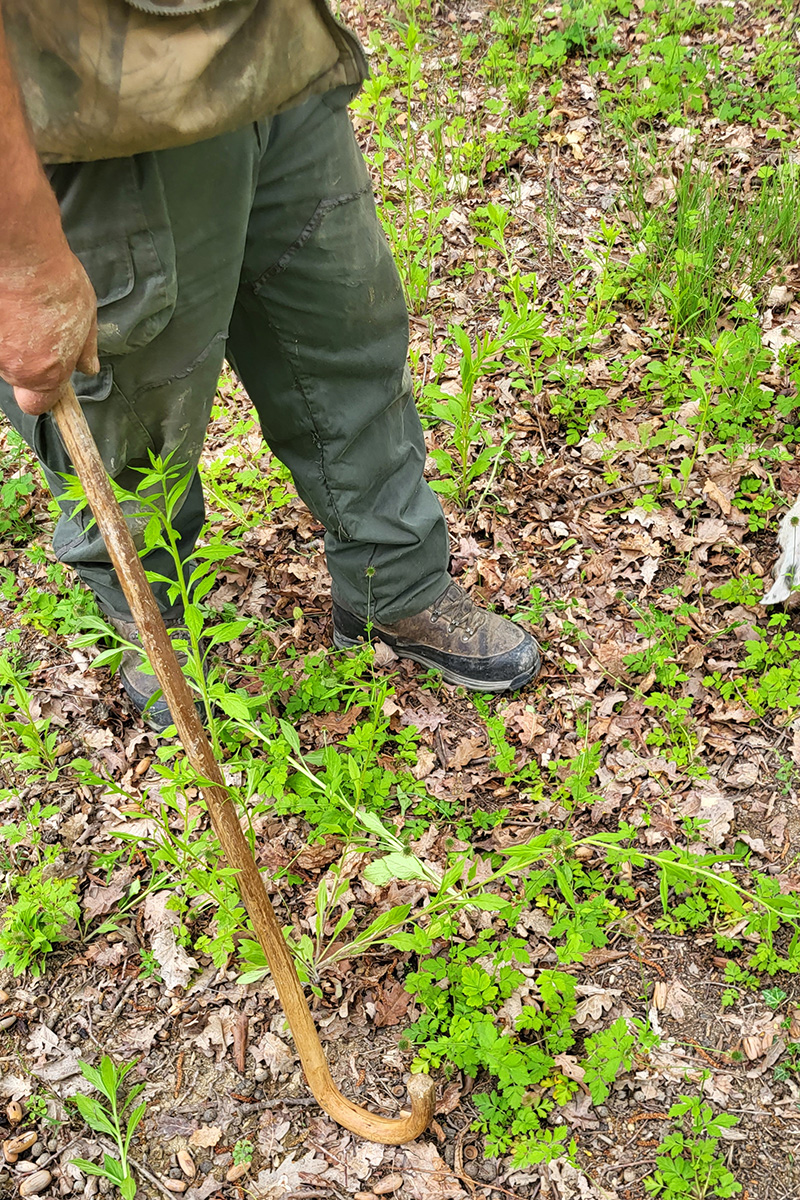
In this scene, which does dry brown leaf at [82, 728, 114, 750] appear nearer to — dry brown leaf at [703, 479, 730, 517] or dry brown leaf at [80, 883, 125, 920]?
dry brown leaf at [80, 883, 125, 920]

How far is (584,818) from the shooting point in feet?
7.79

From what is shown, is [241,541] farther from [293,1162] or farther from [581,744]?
[293,1162]

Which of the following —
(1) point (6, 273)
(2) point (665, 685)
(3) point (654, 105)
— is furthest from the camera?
(3) point (654, 105)

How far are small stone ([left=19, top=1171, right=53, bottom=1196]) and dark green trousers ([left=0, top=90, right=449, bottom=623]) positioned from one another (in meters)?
1.40

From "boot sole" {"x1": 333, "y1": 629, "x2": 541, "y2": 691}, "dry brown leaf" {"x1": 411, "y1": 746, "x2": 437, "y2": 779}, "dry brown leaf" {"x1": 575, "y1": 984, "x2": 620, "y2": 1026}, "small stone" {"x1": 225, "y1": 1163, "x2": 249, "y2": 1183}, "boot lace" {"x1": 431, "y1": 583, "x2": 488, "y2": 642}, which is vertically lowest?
"small stone" {"x1": 225, "y1": 1163, "x2": 249, "y2": 1183}

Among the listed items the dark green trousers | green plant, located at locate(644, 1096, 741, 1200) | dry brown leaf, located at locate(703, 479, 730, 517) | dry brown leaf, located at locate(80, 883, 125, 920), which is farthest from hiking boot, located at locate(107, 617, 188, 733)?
dry brown leaf, located at locate(703, 479, 730, 517)

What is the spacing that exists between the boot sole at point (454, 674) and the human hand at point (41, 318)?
163 cm

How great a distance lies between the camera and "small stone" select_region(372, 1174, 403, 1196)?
185 centimetres

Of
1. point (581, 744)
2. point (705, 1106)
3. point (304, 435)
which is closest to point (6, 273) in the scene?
point (304, 435)

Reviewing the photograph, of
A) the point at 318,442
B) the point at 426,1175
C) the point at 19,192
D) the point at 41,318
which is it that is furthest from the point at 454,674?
the point at 19,192

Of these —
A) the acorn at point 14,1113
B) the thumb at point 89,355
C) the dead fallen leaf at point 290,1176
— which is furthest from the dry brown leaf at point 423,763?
the thumb at point 89,355

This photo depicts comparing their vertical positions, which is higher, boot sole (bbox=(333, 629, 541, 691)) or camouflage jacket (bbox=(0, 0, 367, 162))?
camouflage jacket (bbox=(0, 0, 367, 162))

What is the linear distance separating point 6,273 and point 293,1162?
6.20ft

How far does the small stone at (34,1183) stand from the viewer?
1.89 metres
